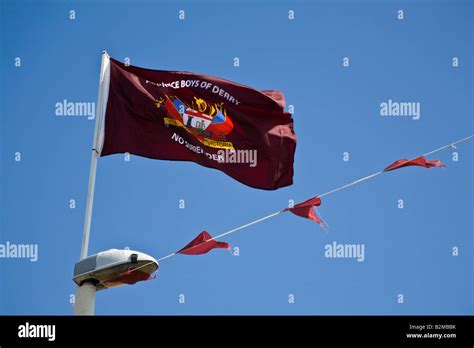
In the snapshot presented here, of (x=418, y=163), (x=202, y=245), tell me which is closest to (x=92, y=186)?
(x=202, y=245)

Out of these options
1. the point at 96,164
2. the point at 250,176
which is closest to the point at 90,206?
the point at 96,164

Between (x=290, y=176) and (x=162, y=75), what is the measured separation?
Result: 3248mm

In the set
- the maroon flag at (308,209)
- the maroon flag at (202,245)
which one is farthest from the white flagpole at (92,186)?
the maroon flag at (308,209)

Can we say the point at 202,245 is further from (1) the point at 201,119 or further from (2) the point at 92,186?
(1) the point at 201,119

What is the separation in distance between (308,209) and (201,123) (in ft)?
11.0

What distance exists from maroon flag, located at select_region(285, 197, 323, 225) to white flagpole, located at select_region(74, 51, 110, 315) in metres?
3.48

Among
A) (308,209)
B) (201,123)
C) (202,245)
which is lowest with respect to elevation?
(202,245)

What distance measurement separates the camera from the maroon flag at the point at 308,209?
18453 mm

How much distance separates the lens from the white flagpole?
15938mm

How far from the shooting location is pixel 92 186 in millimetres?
17359

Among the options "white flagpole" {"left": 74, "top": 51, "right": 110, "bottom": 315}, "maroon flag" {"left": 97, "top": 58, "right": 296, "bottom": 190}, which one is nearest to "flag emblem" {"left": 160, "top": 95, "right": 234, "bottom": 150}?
"maroon flag" {"left": 97, "top": 58, "right": 296, "bottom": 190}
